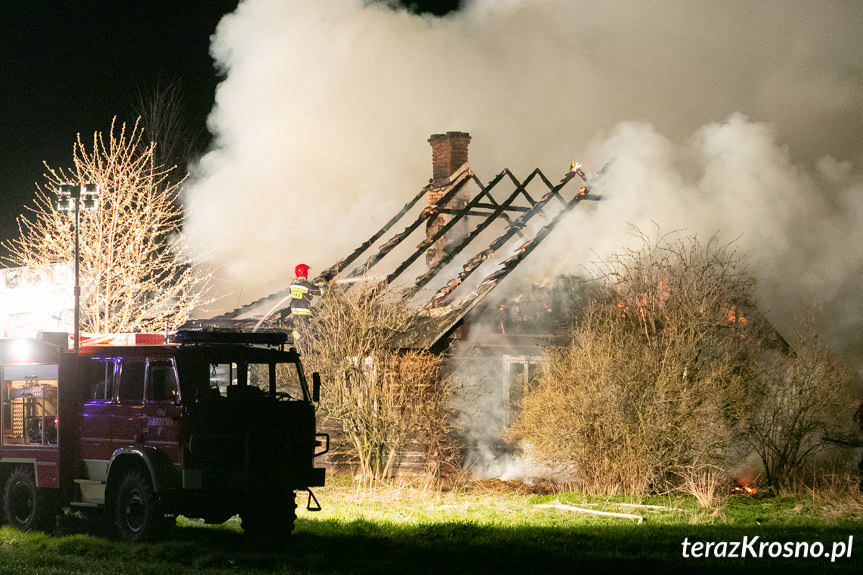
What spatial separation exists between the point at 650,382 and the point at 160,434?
8.62 m

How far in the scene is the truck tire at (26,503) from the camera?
46.0 feet

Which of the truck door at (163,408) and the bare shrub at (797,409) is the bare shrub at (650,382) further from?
the truck door at (163,408)

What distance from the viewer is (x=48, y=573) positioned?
34.7 ft

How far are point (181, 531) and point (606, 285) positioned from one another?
9.68 meters

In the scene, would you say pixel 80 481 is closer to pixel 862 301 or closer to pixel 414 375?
pixel 414 375

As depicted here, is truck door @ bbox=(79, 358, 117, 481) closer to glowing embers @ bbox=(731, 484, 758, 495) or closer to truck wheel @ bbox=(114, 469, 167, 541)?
truck wheel @ bbox=(114, 469, 167, 541)

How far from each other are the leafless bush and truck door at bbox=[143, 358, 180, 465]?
7383 millimetres

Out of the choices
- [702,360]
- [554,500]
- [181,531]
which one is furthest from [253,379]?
[702,360]

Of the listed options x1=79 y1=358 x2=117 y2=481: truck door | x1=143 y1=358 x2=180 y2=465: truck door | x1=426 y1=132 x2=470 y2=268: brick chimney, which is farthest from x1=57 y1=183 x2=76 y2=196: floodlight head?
x1=426 y1=132 x2=470 y2=268: brick chimney

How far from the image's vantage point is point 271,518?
13.0 m

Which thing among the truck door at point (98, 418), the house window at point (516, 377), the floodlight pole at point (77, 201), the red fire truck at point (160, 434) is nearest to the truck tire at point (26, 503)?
the red fire truck at point (160, 434)

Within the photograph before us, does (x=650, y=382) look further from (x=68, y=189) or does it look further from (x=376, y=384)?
(x=68, y=189)

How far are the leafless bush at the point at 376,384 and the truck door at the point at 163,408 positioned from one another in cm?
738

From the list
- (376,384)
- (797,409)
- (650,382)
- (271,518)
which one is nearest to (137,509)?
(271,518)
